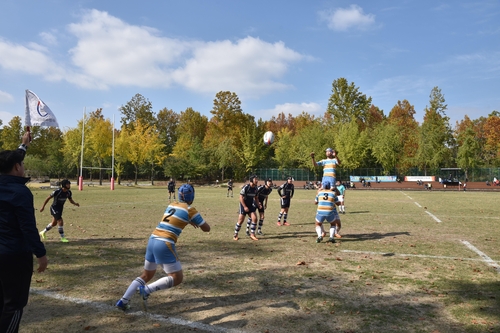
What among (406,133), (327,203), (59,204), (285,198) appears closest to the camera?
(327,203)

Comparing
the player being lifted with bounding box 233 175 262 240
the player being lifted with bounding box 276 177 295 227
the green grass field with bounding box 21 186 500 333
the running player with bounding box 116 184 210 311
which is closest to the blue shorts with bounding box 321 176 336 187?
the green grass field with bounding box 21 186 500 333

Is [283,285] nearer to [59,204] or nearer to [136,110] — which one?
[59,204]

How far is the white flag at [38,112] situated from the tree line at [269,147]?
4374 centimetres

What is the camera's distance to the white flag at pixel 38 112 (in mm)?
10477

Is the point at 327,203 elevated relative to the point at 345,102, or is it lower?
lower

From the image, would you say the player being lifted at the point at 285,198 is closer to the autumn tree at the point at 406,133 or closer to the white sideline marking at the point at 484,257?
the white sideline marking at the point at 484,257

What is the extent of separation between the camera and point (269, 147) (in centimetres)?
6969

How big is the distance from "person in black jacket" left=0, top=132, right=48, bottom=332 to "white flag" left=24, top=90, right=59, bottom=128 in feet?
24.9

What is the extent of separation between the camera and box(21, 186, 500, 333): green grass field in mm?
4828

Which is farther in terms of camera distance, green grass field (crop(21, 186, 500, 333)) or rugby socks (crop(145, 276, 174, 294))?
rugby socks (crop(145, 276, 174, 294))

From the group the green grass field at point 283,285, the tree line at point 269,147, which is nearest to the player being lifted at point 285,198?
the green grass field at point 283,285

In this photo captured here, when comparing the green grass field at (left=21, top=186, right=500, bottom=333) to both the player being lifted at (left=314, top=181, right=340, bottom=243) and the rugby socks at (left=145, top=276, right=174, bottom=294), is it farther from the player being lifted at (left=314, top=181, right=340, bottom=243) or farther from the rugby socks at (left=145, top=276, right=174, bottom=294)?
the player being lifted at (left=314, top=181, right=340, bottom=243)

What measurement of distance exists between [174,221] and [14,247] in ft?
6.96

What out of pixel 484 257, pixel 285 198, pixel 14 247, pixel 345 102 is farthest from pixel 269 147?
pixel 14 247
